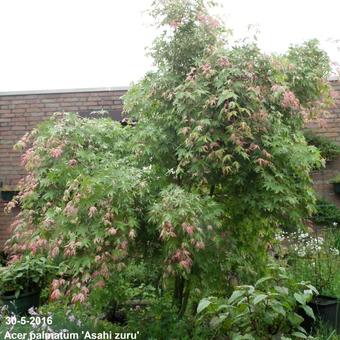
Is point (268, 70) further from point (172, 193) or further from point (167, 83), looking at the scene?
point (172, 193)

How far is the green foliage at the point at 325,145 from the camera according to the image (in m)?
7.00

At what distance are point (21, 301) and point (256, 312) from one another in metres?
2.79

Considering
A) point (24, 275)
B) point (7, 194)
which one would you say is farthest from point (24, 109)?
point (24, 275)

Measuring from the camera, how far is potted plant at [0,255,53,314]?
462 cm

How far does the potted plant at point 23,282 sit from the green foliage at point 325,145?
4307 millimetres

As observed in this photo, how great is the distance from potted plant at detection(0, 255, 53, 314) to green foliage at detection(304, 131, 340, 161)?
4.31 m

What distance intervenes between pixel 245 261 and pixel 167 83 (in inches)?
55.9

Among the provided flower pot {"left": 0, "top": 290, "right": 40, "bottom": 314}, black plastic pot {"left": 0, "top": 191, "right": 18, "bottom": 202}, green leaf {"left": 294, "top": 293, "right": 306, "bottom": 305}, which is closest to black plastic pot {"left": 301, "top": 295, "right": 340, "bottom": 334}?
green leaf {"left": 294, "top": 293, "right": 306, "bottom": 305}

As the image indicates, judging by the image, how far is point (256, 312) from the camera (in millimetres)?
2818

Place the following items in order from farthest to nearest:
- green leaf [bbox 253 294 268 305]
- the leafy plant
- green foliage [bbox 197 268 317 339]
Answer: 1. the leafy plant
2. green foliage [bbox 197 268 317 339]
3. green leaf [bbox 253 294 268 305]

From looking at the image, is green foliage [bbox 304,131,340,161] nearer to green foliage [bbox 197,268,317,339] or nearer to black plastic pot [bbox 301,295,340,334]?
black plastic pot [bbox 301,295,340,334]

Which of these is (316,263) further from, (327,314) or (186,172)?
(186,172)

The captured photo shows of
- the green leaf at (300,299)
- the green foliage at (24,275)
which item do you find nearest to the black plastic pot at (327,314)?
the green leaf at (300,299)

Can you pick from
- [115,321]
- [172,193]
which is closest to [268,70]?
[172,193]
